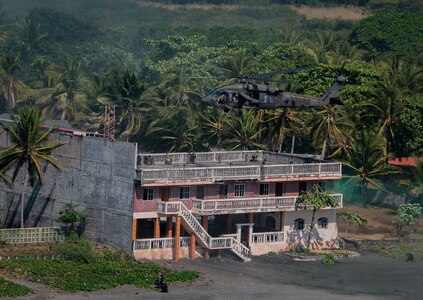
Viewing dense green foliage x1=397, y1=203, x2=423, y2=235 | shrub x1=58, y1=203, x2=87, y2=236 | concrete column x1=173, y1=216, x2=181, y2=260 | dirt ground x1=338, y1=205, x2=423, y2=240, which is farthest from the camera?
dense green foliage x1=397, y1=203, x2=423, y2=235

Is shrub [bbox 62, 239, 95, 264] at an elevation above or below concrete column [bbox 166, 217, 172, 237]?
below

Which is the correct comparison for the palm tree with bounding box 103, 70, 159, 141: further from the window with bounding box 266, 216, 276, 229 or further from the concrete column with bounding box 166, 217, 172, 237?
the concrete column with bounding box 166, 217, 172, 237

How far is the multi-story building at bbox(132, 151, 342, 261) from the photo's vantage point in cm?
8188

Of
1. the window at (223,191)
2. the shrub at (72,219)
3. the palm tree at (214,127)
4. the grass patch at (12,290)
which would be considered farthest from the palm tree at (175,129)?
the grass patch at (12,290)

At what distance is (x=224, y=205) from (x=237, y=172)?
266 centimetres

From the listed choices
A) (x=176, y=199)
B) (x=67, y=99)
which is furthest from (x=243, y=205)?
(x=67, y=99)

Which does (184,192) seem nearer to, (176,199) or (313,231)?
(176,199)

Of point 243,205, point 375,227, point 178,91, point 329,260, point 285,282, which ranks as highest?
point 178,91

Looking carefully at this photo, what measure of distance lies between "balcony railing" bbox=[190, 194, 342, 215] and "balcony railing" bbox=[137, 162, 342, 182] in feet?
5.13

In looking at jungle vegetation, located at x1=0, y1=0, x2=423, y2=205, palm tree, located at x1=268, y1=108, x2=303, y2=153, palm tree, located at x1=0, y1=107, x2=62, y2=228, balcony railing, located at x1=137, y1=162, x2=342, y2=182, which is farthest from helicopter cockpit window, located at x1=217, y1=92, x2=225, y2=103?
palm tree, located at x1=268, y1=108, x2=303, y2=153

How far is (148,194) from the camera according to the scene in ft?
269

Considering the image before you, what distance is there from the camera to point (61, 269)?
75.2 meters

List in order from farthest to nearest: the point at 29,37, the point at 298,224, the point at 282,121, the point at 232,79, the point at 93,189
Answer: the point at 29,37, the point at 232,79, the point at 282,121, the point at 298,224, the point at 93,189

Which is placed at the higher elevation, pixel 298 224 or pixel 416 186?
pixel 416 186
